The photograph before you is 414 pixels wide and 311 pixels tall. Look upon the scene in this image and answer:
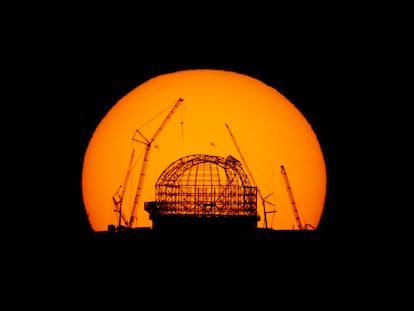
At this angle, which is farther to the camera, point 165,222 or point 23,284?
point 165,222

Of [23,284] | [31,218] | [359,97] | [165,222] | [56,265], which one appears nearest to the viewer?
[23,284]

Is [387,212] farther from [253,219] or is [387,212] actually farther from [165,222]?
[165,222]

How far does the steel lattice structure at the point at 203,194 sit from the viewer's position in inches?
610

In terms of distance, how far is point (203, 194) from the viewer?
1708 cm

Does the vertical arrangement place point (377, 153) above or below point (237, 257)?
above

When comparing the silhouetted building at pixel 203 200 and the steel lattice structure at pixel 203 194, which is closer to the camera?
the silhouetted building at pixel 203 200

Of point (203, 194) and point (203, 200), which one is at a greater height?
point (203, 194)

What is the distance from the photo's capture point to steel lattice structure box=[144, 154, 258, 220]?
50.8ft

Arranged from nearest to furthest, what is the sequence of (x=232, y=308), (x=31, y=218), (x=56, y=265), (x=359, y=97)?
(x=232, y=308) → (x=56, y=265) → (x=31, y=218) → (x=359, y=97)

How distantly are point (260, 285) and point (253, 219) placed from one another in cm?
622

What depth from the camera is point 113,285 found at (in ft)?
25.7

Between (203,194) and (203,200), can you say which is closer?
(203,200)

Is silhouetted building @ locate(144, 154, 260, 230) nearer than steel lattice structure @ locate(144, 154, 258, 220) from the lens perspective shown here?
Yes

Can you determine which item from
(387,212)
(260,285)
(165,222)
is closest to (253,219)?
(165,222)
